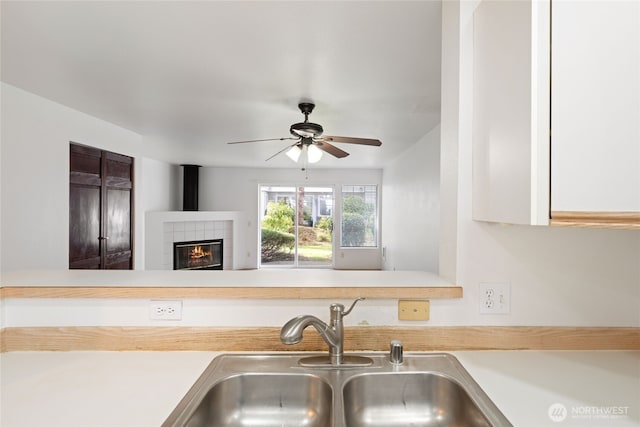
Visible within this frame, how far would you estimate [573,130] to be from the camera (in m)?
0.81

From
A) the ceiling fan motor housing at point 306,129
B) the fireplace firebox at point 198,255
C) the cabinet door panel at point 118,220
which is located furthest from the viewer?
the fireplace firebox at point 198,255

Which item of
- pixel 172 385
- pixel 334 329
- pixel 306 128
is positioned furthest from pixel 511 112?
pixel 306 128

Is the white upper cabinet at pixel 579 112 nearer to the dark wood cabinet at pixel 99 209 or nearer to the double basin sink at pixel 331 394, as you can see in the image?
the double basin sink at pixel 331 394

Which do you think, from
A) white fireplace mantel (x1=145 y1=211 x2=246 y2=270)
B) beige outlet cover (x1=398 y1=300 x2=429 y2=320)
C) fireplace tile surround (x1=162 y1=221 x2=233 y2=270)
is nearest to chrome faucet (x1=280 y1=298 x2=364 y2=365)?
beige outlet cover (x1=398 y1=300 x2=429 y2=320)

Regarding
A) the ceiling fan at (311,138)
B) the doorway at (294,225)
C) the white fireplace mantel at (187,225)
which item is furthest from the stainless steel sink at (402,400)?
the doorway at (294,225)

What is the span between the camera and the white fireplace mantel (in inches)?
224

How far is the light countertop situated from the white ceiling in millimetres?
1614

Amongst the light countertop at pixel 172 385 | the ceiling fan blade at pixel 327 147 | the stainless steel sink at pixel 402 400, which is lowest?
the stainless steel sink at pixel 402 400

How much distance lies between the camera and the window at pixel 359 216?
25.4 ft

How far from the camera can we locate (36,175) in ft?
9.43

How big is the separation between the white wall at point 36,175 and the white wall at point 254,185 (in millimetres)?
4015

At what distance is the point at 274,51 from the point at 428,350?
1.87 meters

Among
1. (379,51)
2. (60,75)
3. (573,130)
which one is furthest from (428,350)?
(60,75)

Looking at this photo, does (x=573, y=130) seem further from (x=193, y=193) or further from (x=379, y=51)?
(x=193, y=193)
